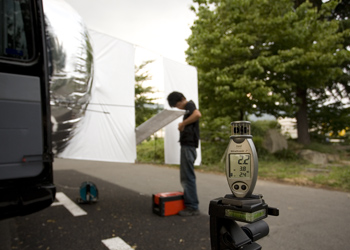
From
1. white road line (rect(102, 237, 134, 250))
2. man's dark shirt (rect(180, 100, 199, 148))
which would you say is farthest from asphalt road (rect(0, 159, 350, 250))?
man's dark shirt (rect(180, 100, 199, 148))

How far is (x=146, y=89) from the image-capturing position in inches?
211

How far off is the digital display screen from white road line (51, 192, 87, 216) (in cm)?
350

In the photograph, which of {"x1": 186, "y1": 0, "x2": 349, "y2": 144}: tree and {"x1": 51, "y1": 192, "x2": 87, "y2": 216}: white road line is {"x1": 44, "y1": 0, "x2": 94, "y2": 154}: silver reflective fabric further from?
{"x1": 186, "y1": 0, "x2": 349, "y2": 144}: tree

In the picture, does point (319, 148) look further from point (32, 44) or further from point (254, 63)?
point (32, 44)

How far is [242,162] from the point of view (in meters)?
1.57

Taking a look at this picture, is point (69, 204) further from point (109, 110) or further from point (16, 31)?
point (16, 31)

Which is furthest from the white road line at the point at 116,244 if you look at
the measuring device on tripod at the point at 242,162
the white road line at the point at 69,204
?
the measuring device on tripod at the point at 242,162

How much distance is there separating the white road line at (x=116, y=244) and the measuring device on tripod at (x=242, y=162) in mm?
1926

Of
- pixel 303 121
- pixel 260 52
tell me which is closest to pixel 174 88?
pixel 260 52

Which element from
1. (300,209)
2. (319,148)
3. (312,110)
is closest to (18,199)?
(300,209)

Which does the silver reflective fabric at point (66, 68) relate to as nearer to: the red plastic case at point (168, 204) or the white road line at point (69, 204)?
the white road line at point (69, 204)

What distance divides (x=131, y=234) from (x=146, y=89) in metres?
2.93

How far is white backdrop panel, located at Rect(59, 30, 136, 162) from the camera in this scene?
4.11 meters

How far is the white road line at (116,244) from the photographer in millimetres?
2965
